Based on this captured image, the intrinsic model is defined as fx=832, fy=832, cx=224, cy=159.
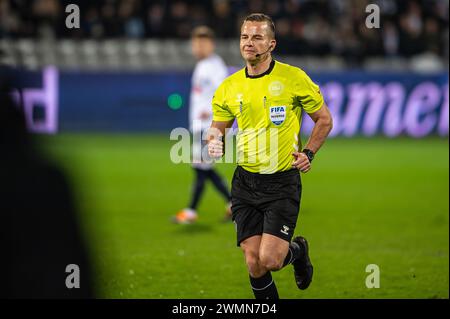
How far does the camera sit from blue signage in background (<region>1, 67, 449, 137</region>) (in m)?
20.6

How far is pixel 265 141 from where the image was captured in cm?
641

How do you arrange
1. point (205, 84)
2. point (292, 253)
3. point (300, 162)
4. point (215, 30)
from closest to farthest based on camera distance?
point (300, 162) < point (292, 253) < point (205, 84) < point (215, 30)

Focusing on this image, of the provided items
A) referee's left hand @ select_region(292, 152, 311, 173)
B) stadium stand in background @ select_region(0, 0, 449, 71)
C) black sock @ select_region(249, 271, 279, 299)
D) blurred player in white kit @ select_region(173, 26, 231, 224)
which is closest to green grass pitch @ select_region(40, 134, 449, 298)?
blurred player in white kit @ select_region(173, 26, 231, 224)

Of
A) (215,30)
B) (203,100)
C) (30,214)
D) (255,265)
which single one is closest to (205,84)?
(203,100)

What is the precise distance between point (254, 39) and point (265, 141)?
0.79 meters

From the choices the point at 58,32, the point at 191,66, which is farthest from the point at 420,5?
the point at 58,32

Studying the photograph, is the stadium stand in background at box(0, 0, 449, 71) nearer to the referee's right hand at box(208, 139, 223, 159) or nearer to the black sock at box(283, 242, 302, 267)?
the black sock at box(283, 242, 302, 267)

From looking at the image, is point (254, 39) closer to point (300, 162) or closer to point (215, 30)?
point (300, 162)

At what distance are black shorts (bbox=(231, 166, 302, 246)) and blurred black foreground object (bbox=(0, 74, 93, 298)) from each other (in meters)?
4.20

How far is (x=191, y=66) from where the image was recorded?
2188 cm

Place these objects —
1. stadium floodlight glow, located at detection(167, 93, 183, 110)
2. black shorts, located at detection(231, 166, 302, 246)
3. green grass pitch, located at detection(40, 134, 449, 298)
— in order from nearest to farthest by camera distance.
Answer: black shorts, located at detection(231, 166, 302, 246), green grass pitch, located at detection(40, 134, 449, 298), stadium floodlight glow, located at detection(167, 93, 183, 110)

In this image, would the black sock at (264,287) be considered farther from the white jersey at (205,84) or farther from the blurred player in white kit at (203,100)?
the white jersey at (205,84)

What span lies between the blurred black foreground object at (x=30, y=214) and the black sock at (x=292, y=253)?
4.46 metres

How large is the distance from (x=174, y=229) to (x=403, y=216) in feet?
11.2
